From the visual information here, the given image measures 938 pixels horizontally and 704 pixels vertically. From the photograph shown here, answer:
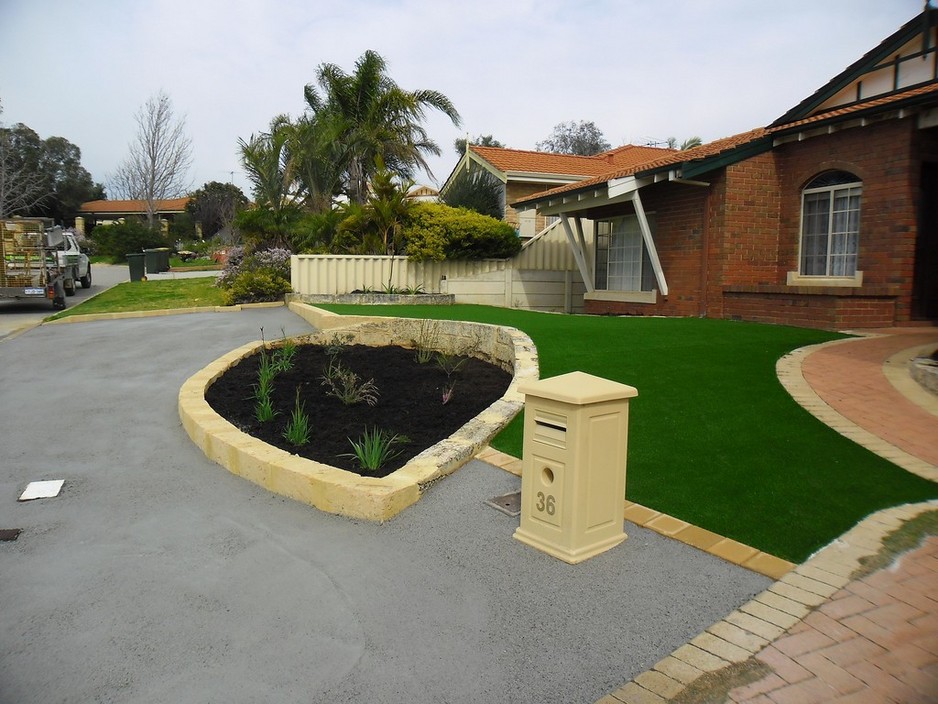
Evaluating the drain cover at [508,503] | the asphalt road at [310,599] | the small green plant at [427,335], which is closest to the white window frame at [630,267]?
the small green plant at [427,335]

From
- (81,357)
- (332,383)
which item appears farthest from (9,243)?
(332,383)

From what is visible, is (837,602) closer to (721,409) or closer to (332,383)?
(721,409)

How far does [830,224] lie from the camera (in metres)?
12.4

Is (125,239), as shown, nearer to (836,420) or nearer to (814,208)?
(814,208)

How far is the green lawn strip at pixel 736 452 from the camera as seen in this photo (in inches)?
161

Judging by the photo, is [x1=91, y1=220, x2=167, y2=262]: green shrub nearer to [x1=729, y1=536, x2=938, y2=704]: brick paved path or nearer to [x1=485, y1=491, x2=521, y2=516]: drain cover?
[x1=485, y1=491, x2=521, y2=516]: drain cover

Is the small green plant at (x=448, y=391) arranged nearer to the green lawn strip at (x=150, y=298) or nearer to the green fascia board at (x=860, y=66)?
the green fascia board at (x=860, y=66)

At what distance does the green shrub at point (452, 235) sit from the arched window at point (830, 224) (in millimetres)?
A: 7861

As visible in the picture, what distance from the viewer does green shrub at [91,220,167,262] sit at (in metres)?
39.2

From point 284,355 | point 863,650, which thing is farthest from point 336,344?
point 863,650

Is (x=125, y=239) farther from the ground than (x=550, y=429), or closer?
farther from the ground

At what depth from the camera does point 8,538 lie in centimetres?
426

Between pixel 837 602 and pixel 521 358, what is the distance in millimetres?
4762

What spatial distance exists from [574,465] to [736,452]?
197cm
